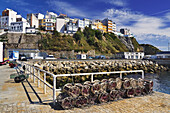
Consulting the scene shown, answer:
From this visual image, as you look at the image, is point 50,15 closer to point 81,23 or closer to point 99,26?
point 81,23

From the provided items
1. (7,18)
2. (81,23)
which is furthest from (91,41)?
(7,18)

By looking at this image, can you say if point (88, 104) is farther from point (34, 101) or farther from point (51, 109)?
point (34, 101)

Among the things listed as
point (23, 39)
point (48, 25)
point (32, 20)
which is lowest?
point (23, 39)

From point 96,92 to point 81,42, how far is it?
81.4 meters

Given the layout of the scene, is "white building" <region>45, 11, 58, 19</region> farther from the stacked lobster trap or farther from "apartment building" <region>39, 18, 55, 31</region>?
the stacked lobster trap

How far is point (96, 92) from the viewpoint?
559cm

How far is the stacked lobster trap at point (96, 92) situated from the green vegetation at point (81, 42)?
220ft

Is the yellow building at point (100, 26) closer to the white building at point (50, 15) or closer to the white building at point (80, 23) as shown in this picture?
the white building at point (80, 23)

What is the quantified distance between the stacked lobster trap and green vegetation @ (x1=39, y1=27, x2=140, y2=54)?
2644 inches

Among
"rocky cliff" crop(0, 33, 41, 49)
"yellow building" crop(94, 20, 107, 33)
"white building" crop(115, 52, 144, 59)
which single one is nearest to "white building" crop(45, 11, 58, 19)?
"yellow building" crop(94, 20, 107, 33)

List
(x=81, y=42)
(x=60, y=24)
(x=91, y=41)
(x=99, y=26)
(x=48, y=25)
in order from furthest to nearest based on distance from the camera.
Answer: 1. (x=99, y=26)
2. (x=60, y=24)
3. (x=48, y=25)
4. (x=91, y=41)
5. (x=81, y=42)

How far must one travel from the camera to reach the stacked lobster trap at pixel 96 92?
205 inches

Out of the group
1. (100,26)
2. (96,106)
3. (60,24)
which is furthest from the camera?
(100,26)

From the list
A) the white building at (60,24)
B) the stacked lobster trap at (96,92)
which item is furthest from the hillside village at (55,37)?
the stacked lobster trap at (96,92)
